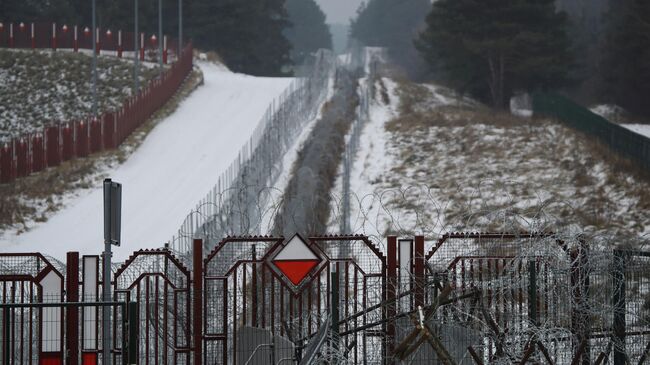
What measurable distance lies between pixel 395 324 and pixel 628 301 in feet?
Answer: 9.07

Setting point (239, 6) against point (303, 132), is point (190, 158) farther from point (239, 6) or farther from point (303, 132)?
point (239, 6)

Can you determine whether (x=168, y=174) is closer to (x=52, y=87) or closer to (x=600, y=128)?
(x=600, y=128)

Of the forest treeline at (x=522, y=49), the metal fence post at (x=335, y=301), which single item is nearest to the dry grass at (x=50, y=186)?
the metal fence post at (x=335, y=301)

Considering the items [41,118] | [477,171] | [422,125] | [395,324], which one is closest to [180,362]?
[395,324]

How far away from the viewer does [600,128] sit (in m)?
36.4

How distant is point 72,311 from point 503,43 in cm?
4467

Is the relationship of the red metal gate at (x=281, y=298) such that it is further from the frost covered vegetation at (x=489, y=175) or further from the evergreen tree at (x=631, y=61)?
the evergreen tree at (x=631, y=61)

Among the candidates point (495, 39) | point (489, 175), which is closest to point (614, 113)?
point (495, 39)

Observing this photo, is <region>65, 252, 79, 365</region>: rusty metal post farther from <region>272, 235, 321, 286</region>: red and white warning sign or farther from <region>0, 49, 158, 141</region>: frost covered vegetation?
<region>0, 49, 158, 141</region>: frost covered vegetation

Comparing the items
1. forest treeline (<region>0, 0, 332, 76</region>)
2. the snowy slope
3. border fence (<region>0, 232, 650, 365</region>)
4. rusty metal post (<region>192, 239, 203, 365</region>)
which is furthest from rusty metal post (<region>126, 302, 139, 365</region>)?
forest treeline (<region>0, 0, 332, 76</region>)

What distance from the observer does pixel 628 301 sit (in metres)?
12.9

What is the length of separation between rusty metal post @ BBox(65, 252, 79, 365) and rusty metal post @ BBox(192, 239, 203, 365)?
1219mm

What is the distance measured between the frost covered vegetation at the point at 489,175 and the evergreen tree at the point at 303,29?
334 feet

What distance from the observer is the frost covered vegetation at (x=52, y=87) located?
5362 centimetres
